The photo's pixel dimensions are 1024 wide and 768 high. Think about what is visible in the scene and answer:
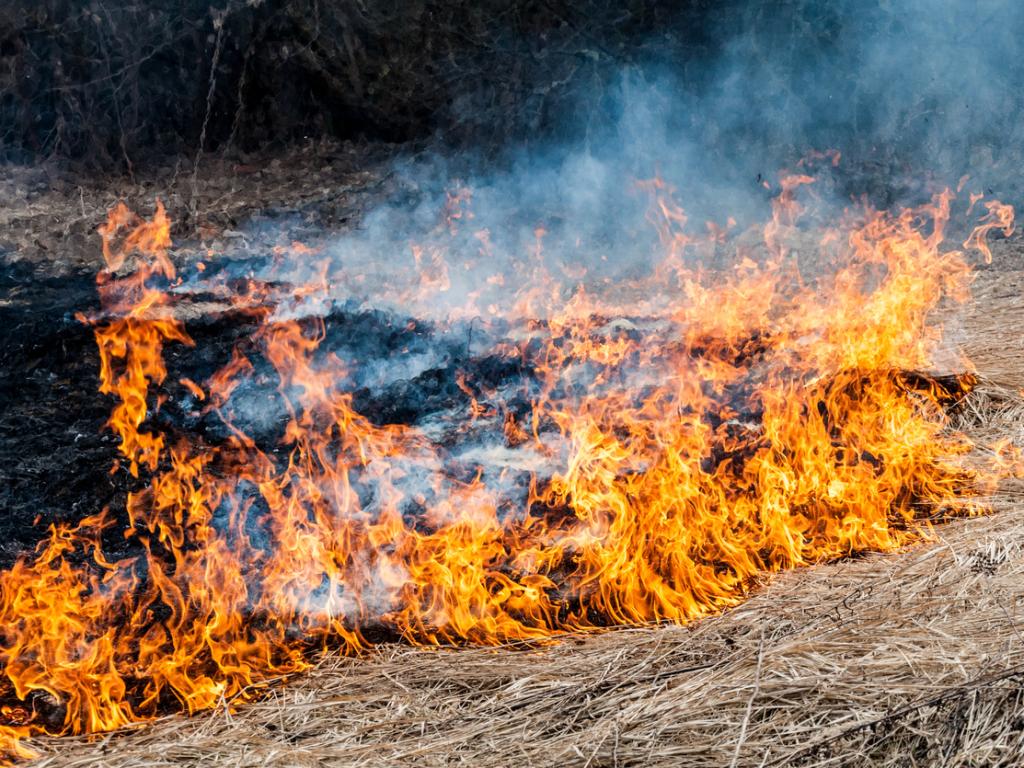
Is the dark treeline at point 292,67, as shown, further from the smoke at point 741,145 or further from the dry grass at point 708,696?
the dry grass at point 708,696

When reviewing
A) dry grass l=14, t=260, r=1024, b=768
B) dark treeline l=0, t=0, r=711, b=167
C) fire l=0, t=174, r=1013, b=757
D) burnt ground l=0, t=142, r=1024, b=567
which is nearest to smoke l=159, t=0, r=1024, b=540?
dark treeline l=0, t=0, r=711, b=167

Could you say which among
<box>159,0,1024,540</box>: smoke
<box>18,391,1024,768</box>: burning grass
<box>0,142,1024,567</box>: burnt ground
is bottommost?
<box>18,391,1024,768</box>: burning grass

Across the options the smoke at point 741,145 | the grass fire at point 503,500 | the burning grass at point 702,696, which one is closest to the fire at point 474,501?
the grass fire at point 503,500

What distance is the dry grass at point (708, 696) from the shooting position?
93.7 inches

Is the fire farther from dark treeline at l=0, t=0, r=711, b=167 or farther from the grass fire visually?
dark treeline at l=0, t=0, r=711, b=167

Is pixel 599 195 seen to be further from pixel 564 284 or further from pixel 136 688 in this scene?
pixel 136 688

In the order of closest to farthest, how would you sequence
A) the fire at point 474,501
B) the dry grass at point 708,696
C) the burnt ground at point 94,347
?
1. the dry grass at point 708,696
2. the fire at point 474,501
3. the burnt ground at point 94,347

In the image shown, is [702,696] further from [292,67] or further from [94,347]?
[292,67]

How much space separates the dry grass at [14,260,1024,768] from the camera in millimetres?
2379

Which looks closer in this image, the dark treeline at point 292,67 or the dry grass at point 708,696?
the dry grass at point 708,696

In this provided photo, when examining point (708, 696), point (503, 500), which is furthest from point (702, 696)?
point (503, 500)

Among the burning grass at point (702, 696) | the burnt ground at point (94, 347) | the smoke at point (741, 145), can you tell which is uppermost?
the smoke at point (741, 145)

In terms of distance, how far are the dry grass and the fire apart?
6.5 inches

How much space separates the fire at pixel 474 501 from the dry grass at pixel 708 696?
0.17 metres
